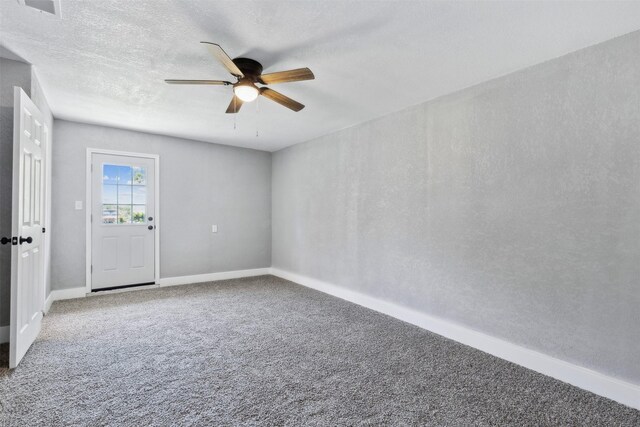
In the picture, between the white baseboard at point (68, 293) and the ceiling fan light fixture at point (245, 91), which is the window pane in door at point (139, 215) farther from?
the ceiling fan light fixture at point (245, 91)

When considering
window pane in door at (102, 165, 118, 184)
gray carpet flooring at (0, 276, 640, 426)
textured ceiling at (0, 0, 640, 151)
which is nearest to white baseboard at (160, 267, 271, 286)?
gray carpet flooring at (0, 276, 640, 426)

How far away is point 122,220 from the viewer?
454 cm

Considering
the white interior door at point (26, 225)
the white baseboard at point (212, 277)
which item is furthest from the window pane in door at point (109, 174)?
the white baseboard at point (212, 277)

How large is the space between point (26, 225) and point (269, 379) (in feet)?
7.54

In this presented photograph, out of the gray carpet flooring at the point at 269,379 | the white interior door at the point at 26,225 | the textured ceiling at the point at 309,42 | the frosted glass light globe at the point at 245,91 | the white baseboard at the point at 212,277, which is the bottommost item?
the gray carpet flooring at the point at 269,379

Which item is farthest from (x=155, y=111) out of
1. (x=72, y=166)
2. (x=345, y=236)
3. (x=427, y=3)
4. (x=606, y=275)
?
(x=606, y=275)

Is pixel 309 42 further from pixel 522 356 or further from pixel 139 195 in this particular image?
pixel 139 195

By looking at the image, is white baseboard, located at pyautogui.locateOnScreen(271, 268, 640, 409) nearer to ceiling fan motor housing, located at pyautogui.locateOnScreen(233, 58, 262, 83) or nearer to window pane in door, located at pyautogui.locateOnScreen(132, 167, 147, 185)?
ceiling fan motor housing, located at pyautogui.locateOnScreen(233, 58, 262, 83)

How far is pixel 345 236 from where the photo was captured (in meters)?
4.33

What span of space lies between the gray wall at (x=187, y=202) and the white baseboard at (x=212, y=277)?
77 millimetres

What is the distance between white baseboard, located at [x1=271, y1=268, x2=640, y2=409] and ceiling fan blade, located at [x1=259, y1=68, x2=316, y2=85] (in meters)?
2.59

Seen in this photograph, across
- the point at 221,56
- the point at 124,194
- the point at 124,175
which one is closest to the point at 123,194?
the point at 124,194

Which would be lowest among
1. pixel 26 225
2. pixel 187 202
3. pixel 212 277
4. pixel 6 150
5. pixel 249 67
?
pixel 212 277

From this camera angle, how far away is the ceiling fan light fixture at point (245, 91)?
2.45 metres
